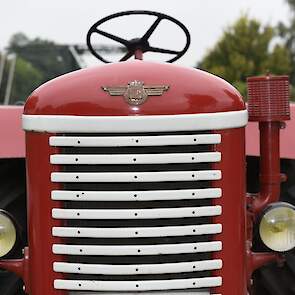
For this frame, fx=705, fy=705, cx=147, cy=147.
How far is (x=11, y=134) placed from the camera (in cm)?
299

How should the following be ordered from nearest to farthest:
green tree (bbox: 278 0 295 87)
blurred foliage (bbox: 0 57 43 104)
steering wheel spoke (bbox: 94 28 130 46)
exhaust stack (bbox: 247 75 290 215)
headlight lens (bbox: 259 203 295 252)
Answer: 1. headlight lens (bbox: 259 203 295 252)
2. exhaust stack (bbox: 247 75 290 215)
3. steering wheel spoke (bbox: 94 28 130 46)
4. blurred foliage (bbox: 0 57 43 104)
5. green tree (bbox: 278 0 295 87)

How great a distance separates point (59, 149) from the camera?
8.09 feet

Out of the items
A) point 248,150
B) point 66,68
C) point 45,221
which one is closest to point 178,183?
point 45,221

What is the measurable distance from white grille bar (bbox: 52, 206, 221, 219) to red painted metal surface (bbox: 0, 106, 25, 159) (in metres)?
0.59

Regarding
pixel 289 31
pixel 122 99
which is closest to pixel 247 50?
pixel 289 31

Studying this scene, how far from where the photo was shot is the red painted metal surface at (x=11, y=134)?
9.69 feet

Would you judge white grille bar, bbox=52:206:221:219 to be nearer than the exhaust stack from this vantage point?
Yes

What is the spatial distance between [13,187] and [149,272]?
0.95 metres

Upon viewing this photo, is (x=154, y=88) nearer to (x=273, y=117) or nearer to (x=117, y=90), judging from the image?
(x=117, y=90)

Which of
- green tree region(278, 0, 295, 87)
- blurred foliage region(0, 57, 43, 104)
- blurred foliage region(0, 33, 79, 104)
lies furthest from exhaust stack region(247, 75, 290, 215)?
green tree region(278, 0, 295, 87)

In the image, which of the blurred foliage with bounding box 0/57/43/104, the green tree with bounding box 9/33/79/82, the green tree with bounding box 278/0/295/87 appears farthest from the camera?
the green tree with bounding box 278/0/295/87

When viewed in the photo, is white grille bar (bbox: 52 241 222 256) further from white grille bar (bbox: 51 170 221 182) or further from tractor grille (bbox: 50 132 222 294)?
white grille bar (bbox: 51 170 221 182)

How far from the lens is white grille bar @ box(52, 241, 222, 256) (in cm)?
243

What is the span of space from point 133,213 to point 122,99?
39 centimetres
